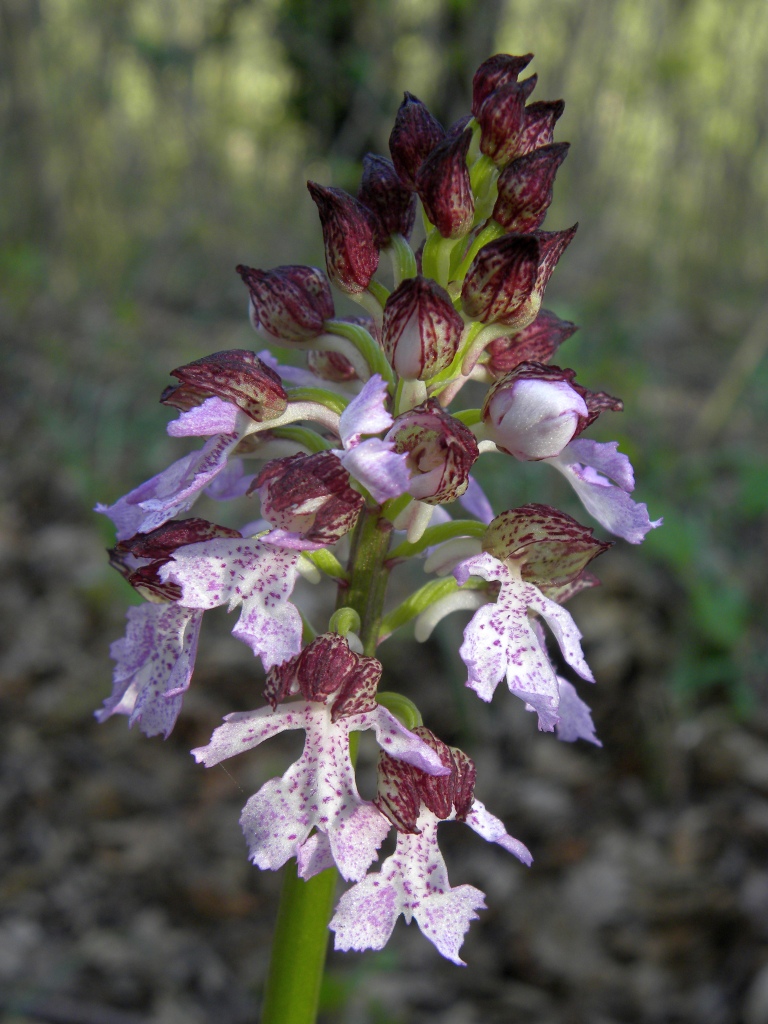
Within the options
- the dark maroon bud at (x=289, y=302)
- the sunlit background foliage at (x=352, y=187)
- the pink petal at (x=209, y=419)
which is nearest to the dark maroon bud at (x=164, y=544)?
the pink petal at (x=209, y=419)

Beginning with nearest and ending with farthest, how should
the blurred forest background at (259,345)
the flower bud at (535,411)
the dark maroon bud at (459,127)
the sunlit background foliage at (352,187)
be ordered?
the flower bud at (535,411), the dark maroon bud at (459,127), the blurred forest background at (259,345), the sunlit background foliage at (352,187)

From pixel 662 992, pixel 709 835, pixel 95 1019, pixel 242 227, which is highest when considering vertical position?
pixel 242 227

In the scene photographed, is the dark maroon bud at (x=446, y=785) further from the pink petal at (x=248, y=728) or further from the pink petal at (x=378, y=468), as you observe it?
the pink petal at (x=378, y=468)

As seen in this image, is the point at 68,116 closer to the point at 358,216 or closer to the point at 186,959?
the point at 186,959

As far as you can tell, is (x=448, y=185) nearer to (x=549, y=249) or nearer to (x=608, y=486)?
(x=549, y=249)

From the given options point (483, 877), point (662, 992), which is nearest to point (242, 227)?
point (483, 877)

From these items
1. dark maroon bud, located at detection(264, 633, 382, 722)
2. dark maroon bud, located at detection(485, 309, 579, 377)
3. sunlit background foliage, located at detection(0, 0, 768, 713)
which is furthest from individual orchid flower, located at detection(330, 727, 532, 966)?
sunlit background foliage, located at detection(0, 0, 768, 713)

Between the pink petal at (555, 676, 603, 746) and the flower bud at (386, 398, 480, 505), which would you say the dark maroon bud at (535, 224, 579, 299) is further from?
the pink petal at (555, 676, 603, 746)
